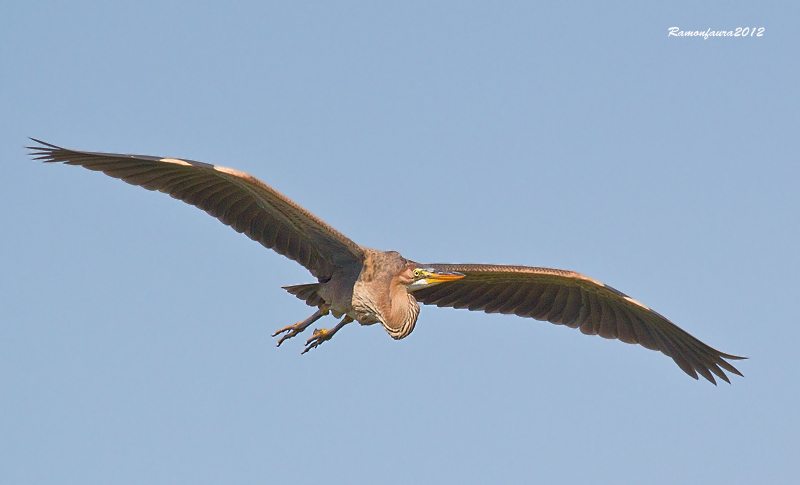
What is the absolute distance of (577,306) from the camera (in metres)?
11.6

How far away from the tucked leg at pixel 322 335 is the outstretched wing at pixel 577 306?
1.30 meters

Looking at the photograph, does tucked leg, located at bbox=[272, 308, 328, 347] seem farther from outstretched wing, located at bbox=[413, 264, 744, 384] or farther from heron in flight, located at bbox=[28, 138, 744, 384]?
outstretched wing, located at bbox=[413, 264, 744, 384]

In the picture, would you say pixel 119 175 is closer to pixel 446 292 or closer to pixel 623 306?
pixel 446 292

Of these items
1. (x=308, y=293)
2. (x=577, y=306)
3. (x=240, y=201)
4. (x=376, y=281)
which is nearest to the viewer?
(x=376, y=281)

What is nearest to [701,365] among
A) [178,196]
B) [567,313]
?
[567,313]

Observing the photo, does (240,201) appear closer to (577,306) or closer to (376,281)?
(376,281)

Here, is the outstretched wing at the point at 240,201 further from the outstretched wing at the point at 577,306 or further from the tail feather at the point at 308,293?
the outstretched wing at the point at 577,306

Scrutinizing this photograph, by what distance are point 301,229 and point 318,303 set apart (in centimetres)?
101

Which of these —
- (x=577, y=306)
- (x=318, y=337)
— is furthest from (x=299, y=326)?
(x=577, y=306)

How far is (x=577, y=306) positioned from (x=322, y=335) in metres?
3.32

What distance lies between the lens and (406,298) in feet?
32.5

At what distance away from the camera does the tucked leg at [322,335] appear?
10.6 meters

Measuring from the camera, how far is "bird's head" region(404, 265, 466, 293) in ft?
32.3

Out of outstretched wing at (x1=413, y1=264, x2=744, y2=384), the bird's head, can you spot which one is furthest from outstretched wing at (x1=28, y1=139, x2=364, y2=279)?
outstretched wing at (x1=413, y1=264, x2=744, y2=384)
